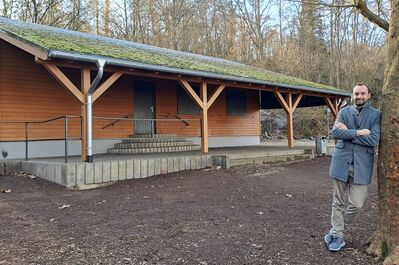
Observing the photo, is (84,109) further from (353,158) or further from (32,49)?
(353,158)

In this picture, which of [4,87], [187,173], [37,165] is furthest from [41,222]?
[4,87]

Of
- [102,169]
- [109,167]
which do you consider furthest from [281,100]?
[102,169]

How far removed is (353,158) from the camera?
138 inches

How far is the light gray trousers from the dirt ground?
0.25 m

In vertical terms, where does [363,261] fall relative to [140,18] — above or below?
below

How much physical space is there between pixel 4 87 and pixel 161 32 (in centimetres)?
1920

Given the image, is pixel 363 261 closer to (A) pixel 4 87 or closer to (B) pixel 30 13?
(A) pixel 4 87

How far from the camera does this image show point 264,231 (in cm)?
409

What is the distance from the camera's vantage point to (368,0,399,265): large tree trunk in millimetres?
3240

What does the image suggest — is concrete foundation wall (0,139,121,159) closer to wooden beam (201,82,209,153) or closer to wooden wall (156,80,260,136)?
wooden wall (156,80,260,136)

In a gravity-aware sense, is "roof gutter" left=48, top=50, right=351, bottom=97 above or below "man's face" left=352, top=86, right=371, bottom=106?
above

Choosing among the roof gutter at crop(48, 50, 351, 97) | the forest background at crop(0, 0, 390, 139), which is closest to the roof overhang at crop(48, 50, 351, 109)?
the roof gutter at crop(48, 50, 351, 97)

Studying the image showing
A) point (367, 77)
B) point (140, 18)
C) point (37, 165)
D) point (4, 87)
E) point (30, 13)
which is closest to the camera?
point (37, 165)

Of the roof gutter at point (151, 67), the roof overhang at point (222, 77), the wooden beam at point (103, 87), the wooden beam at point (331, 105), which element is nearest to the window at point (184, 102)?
the roof overhang at point (222, 77)
